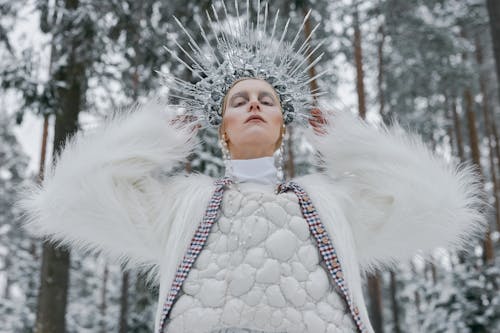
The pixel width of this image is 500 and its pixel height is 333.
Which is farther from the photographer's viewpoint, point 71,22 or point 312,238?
point 71,22

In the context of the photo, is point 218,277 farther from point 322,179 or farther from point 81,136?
point 81,136

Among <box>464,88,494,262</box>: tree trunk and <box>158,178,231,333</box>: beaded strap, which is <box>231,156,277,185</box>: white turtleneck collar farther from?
<box>464,88,494,262</box>: tree trunk

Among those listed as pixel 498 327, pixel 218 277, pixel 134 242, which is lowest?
pixel 498 327

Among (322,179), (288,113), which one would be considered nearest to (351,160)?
(322,179)

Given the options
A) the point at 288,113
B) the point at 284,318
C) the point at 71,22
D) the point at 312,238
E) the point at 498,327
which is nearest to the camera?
the point at 284,318

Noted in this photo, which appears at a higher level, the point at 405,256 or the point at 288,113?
the point at 288,113

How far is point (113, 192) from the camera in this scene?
3100mm

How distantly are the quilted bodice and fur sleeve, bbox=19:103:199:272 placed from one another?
427mm

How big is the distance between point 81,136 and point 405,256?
2.03 metres

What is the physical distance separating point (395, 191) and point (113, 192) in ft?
5.20

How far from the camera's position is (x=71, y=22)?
22.6 feet

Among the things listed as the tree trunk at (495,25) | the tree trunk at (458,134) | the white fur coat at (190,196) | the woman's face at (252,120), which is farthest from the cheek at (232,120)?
the tree trunk at (458,134)

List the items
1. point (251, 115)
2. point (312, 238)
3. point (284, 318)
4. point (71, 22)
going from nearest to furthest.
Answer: point (284, 318) → point (312, 238) → point (251, 115) → point (71, 22)

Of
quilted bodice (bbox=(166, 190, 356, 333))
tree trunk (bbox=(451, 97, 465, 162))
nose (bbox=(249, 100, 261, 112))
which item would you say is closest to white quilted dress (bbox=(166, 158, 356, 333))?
quilted bodice (bbox=(166, 190, 356, 333))
